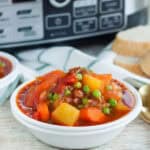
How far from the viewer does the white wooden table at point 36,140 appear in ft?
2.04

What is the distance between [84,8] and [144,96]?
0.22 meters

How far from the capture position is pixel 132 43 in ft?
2.68

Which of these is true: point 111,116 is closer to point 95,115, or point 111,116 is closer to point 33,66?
point 95,115

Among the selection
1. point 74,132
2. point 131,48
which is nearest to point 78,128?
point 74,132

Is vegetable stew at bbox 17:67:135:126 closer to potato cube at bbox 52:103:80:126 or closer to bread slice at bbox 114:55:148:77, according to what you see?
potato cube at bbox 52:103:80:126

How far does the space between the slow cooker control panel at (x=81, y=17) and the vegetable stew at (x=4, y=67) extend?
5.5 inches

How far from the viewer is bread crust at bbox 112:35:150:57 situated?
31.7 inches

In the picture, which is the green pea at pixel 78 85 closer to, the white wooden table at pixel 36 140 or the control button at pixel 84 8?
the white wooden table at pixel 36 140

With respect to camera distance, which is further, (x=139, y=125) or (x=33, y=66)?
(x=33, y=66)

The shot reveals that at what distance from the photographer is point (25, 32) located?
842 mm

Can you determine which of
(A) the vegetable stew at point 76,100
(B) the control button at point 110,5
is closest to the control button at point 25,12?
(B) the control button at point 110,5

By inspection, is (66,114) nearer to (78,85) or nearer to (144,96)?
(78,85)

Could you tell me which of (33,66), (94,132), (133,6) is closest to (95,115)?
(94,132)

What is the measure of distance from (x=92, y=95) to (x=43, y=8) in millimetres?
276
